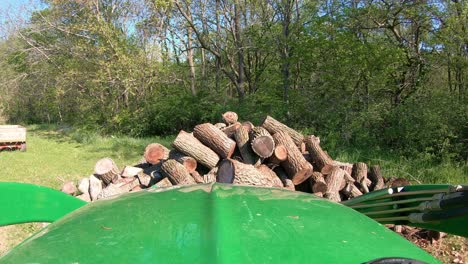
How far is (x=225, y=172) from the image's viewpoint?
24.3 feet

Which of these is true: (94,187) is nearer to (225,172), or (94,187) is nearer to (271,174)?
(225,172)

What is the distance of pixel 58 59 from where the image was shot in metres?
23.2

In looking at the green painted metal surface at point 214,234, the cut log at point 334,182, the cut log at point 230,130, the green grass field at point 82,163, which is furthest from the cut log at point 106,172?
the green painted metal surface at point 214,234

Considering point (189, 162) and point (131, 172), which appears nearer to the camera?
point (189, 162)

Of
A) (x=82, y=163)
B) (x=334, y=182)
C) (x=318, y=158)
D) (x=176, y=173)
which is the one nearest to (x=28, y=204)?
(x=176, y=173)

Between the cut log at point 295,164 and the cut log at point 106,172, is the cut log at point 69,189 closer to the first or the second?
the cut log at point 106,172

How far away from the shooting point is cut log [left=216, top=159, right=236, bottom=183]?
722cm

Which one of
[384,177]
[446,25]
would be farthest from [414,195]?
[446,25]

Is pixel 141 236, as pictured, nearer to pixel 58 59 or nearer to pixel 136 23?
pixel 136 23

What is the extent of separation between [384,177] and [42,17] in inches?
805

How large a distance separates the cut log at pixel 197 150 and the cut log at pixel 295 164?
1.33 metres

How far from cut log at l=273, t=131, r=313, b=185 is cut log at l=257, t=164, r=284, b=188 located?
0.92 ft

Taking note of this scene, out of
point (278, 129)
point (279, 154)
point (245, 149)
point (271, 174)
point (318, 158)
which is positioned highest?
point (278, 129)

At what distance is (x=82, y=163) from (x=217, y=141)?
645cm
